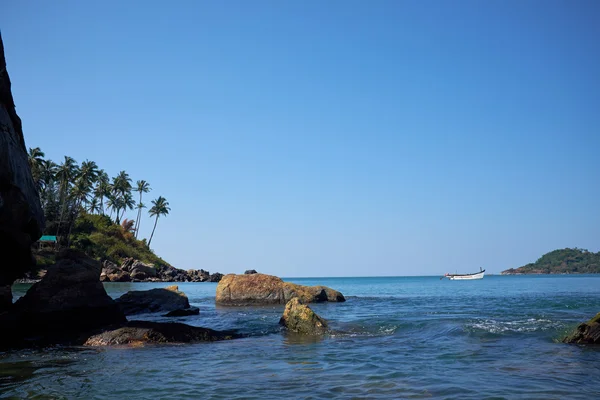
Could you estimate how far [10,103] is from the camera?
14.1 m

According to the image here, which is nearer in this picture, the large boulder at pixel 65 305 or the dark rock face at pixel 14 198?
the dark rock face at pixel 14 198

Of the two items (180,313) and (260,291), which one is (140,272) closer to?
(260,291)

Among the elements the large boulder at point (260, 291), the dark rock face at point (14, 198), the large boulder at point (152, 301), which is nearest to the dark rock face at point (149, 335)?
the dark rock face at point (14, 198)

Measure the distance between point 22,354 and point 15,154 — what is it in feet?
18.6

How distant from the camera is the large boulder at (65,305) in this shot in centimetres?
1339

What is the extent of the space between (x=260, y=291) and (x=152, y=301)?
776 centimetres

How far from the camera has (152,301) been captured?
22906mm

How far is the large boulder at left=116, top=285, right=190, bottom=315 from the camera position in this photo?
22234 mm

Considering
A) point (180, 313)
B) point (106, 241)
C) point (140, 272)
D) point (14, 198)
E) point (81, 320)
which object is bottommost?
point (180, 313)

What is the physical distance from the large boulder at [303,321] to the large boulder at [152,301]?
927cm

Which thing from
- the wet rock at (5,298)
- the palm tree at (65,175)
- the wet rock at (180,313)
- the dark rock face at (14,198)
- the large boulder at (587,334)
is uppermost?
the palm tree at (65,175)

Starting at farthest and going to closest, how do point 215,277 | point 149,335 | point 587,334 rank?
1. point 215,277
2. point 149,335
3. point 587,334

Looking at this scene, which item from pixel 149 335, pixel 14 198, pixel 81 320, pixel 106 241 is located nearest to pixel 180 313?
pixel 81 320

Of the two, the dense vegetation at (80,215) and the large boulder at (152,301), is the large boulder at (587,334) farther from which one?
the dense vegetation at (80,215)
